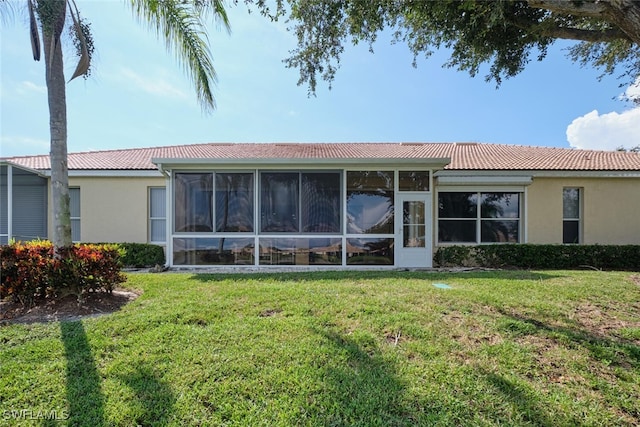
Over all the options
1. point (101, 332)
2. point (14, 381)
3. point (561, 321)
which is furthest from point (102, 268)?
point (561, 321)

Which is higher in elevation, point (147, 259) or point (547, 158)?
point (547, 158)

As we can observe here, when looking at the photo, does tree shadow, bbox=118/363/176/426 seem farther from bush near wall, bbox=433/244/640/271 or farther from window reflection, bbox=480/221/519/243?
window reflection, bbox=480/221/519/243

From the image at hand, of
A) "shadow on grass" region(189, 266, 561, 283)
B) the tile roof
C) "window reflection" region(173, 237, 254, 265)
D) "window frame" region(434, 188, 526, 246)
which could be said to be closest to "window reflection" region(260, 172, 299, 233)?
the tile roof

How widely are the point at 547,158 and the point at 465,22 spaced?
9.81 metres

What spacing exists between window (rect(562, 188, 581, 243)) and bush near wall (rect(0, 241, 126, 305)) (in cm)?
1558

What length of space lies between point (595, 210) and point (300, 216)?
11.9 metres

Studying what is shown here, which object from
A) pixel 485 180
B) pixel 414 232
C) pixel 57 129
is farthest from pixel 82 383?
pixel 485 180

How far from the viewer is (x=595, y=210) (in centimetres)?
1195

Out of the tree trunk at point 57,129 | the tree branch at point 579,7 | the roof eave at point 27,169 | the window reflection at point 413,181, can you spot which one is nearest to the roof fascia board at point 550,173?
the window reflection at point 413,181

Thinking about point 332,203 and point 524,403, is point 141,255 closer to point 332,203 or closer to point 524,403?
point 332,203

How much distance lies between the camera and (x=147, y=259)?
10.9m

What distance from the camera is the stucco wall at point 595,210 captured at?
11895 millimetres

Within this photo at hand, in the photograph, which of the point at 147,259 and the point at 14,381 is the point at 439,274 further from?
the point at 147,259

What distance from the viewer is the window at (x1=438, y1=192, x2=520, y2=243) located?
11938 mm
